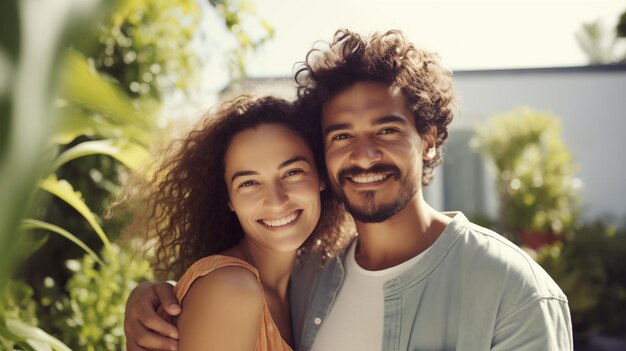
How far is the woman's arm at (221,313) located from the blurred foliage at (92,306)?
854mm

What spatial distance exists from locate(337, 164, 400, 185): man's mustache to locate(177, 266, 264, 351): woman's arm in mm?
455

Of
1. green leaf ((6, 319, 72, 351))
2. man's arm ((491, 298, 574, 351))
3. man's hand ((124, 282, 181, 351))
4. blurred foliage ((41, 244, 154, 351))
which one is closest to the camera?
green leaf ((6, 319, 72, 351))

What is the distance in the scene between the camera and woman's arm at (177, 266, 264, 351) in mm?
1809

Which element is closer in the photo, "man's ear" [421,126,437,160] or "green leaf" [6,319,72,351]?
"green leaf" [6,319,72,351]

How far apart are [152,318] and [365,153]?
2.62 feet

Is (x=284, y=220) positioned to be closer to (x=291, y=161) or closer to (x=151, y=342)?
(x=291, y=161)

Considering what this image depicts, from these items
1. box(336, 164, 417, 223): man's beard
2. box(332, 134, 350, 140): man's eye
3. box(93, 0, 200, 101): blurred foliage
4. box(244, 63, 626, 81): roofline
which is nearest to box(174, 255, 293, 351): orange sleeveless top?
box(336, 164, 417, 223): man's beard

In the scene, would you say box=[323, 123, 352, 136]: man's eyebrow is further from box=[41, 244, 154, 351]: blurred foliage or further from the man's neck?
box=[41, 244, 154, 351]: blurred foliage

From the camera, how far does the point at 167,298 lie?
1.99 m

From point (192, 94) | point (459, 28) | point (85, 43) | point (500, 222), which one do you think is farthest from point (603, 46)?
point (85, 43)

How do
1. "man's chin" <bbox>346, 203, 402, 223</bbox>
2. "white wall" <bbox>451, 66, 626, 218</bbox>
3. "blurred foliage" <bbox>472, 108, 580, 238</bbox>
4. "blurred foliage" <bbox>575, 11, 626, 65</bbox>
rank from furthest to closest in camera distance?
1. "blurred foliage" <bbox>575, 11, 626, 65</bbox>
2. "white wall" <bbox>451, 66, 626, 218</bbox>
3. "blurred foliage" <bbox>472, 108, 580, 238</bbox>
4. "man's chin" <bbox>346, 203, 402, 223</bbox>

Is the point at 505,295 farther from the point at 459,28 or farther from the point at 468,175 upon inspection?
the point at 459,28

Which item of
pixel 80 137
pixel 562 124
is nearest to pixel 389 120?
pixel 80 137

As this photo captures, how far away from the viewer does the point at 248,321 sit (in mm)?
1866
